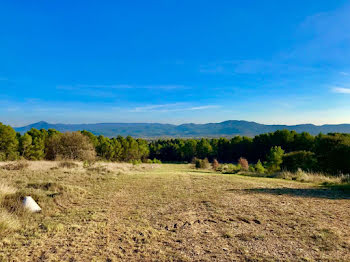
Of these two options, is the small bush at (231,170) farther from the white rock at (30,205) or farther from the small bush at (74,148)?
the white rock at (30,205)

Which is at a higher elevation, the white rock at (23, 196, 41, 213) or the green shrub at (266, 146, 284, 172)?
the white rock at (23, 196, 41, 213)

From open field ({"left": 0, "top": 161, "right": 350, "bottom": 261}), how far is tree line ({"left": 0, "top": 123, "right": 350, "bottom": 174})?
16842 millimetres

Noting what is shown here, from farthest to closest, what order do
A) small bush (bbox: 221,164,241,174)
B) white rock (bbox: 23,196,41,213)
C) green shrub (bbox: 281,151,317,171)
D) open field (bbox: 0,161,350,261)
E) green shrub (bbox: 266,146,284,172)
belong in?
green shrub (bbox: 266,146,284,172)
green shrub (bbox: 281,151,317,171)
small bush (bbox: 221,164,241,174)
white rock (bbox: 23,196,41,213)
open field (bbox: 0,161,350,261)

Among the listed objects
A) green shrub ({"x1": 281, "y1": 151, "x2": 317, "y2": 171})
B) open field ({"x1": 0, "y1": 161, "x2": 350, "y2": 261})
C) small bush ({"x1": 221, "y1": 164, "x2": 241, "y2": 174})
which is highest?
open field ({"x1": 0, "y1": 161, "x2": 350, "y2": 261})

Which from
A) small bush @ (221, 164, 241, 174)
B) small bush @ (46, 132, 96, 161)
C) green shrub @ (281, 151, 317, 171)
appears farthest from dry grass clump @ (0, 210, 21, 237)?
green shrub @ (281, 151, 317, 171)

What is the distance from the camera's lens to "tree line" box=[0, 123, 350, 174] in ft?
72.8

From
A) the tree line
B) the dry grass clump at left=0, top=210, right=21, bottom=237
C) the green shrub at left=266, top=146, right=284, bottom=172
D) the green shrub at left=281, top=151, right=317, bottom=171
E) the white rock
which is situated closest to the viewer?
the dry grass clump at left=0, top=210, right=21, bottom=237

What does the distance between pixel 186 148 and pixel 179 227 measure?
74099 millimetres

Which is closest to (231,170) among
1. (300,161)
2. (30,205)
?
(300,161)

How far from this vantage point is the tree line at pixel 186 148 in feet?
72.8

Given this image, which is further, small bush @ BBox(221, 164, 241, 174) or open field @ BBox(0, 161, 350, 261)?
small bush @ BBox(221, 164, 241, 174)

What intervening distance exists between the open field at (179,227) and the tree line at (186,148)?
1684cm

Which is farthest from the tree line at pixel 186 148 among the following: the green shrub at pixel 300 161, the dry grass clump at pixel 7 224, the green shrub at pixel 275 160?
the dry grass clump at pixel 7 224

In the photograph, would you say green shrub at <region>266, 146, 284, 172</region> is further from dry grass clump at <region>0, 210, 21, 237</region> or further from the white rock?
dry grass clump at <region>0, 210, 21, 237</region>
